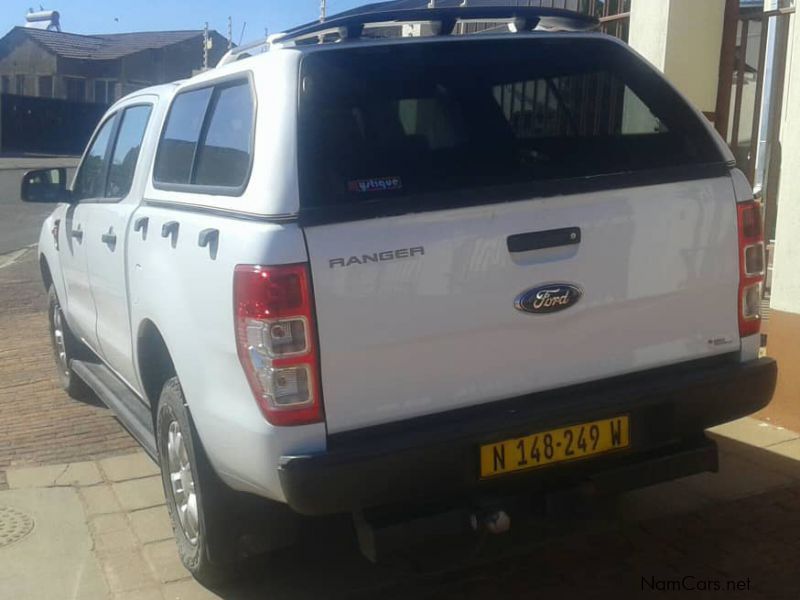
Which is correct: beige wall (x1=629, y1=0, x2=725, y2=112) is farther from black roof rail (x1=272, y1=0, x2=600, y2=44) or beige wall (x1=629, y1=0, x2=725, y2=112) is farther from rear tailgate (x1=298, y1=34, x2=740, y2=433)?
rear tailgate (x1=298, y1=34, x2=740, y2=433)

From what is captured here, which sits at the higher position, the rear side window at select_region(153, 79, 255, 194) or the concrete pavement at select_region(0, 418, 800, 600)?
the rear side window at select_region(153, 79, 255, 194)

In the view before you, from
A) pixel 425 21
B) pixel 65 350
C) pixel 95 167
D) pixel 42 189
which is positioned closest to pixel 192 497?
pixel 425 21

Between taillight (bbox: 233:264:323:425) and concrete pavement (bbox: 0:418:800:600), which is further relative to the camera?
concrete pavement (bbox: 0:418:800:600)

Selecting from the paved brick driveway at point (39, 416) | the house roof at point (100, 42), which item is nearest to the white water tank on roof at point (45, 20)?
the house roof at point (100, 42)

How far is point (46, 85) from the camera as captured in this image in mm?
50375

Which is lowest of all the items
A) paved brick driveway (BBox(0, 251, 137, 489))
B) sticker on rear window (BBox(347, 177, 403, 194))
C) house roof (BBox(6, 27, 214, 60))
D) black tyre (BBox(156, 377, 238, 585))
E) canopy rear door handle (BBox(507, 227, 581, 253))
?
paved brick driveway (BBox(0, 251, 137, 489))

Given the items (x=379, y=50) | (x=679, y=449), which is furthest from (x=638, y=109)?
(x=679, y=449)

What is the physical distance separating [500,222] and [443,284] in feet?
0.93

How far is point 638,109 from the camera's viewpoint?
377 centimetres

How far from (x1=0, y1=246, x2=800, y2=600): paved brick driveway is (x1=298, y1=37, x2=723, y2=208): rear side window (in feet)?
4.00

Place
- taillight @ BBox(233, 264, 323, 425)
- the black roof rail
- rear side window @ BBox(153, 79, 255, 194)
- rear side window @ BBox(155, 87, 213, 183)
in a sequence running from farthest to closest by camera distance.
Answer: rear side window @ BBox(155, 87, 213, 183) < the black roof rail < rear side window @ BBox(153, 79, 255, 194) < taillight @ BBox(233, 264, 323, 425)

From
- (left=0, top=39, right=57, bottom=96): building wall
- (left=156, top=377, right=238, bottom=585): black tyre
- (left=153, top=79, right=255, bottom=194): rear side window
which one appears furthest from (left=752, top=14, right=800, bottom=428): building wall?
(left=0, top=39, right=57, bottom=96): building wall

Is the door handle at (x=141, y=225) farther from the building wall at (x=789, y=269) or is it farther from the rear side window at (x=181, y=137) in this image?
the building wall at (x=789, y=269)

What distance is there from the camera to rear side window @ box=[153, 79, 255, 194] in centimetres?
346
